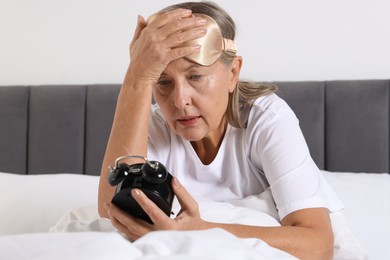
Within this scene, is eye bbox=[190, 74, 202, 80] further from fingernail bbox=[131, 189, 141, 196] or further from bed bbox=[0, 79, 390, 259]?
fingernail bbox=[131, 189, 141, 196]

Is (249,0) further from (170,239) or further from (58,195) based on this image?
(170,239)

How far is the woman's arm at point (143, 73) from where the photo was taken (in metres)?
1.42

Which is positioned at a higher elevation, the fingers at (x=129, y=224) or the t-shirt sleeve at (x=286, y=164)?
the t-shirt sleeve at (x=286, y=164)

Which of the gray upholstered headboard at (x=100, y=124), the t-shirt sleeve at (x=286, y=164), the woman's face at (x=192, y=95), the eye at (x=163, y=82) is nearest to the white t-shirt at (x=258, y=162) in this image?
the t-shirt sleeve at (x=286, y=164)

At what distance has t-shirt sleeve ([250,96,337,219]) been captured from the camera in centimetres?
142

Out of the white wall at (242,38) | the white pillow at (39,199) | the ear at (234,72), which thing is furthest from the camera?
the white wall at (242,38)

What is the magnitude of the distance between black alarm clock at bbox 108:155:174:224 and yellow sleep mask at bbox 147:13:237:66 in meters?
0.40

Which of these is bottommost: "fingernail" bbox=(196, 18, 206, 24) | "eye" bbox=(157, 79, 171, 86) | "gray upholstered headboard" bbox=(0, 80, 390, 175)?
"gray upholstered headboard" bbox=(0, 80, 390, 175)

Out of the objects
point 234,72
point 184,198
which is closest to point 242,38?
point 234,72

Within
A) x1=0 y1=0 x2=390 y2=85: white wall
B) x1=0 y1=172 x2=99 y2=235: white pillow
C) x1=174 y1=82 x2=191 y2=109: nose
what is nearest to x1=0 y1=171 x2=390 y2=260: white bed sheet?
x1=0 y1=172 x2=99 y2=235: white pillow

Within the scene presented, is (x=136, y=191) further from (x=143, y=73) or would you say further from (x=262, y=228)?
(x=143, y=73)

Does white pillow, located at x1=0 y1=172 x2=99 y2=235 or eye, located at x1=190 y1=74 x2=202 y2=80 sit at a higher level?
eye, located at x1=190 y1=74 x2=202 y2=80

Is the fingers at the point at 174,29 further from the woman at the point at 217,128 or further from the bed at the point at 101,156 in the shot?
the bed at the point at 101,156

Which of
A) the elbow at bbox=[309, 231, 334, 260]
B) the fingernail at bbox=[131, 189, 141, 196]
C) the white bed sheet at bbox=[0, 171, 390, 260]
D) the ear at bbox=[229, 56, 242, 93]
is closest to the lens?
the white bed sheet at bbox=[0, 171, 390, 260]
